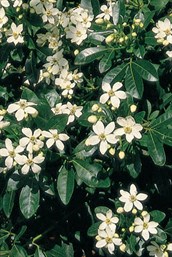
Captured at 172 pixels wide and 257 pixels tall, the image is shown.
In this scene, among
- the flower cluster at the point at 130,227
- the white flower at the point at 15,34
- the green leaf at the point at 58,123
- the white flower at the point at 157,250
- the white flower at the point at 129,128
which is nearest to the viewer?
the white flower at the point at 129,128

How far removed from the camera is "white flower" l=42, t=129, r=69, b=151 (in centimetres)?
306

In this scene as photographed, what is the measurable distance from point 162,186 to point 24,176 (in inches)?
35.8

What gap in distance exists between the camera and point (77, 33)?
138 inches

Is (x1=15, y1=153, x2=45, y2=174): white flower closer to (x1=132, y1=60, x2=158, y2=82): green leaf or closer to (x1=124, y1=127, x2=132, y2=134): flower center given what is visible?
(x1=124, y1=127, x2=132, y2=134): flower center


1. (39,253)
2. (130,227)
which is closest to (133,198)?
(130,227)

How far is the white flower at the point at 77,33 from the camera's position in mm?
3492

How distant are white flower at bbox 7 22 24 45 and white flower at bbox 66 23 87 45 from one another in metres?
0.28

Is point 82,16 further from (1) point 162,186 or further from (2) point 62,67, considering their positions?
(1) point 162,186

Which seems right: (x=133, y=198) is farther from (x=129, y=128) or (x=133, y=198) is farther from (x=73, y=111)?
(x=73, y=111)


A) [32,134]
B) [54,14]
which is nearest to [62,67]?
[54,14]

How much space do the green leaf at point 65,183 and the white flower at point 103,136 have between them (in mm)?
270

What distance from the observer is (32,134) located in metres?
3.09

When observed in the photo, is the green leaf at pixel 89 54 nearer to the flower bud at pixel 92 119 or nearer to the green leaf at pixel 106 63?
the green leaf at pixel 106 63

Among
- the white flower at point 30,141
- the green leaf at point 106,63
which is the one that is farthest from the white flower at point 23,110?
the green leaf at point 106,63
